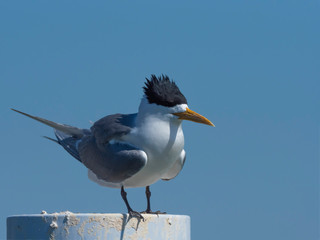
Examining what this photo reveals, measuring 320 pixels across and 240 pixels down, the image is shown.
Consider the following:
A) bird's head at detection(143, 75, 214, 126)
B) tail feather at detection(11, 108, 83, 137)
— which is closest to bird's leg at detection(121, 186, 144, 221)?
bird's head at detection(143, 75, 214, 126)

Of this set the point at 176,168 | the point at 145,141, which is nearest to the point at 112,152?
the point at 145,141

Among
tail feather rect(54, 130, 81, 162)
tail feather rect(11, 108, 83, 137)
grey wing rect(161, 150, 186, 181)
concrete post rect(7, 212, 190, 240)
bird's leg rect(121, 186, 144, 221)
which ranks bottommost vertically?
concrete post rect(7, 212, 190, 240)

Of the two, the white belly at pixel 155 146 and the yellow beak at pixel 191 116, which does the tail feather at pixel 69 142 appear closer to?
the white belly at pixel 155 146

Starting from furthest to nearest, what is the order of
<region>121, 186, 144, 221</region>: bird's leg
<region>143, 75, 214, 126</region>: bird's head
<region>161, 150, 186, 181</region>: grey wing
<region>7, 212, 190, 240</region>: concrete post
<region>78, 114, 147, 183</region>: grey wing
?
<region>161, 150, 186, 181</region>: grey wing
<region>143, 75, 214, 126</region>: bird's head
<region>78, 114, 147, 183</region>: grey wing
<region>121, 186, 144, 221</region>: bird's leg
<region>7, 212, 190, 240</region>: concrete post

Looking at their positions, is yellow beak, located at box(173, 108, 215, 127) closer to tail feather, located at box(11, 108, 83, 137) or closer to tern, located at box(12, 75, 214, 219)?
tern, located at box(12, 75, 214, 219)

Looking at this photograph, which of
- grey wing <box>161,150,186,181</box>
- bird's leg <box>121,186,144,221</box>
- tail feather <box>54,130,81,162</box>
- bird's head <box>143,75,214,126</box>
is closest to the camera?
bird's leg <box>121,186,144,221</box>

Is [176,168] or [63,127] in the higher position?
[63,127]

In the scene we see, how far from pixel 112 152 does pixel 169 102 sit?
3.12ft

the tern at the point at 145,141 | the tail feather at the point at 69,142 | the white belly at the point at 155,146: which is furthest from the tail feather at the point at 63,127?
the white belly at the point at 155,146

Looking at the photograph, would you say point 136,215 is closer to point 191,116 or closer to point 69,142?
point 191,116

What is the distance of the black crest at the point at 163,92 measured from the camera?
21.4 ft

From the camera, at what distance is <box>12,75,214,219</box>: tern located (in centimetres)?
635

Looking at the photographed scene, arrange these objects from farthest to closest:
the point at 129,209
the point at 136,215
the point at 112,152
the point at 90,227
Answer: the point at 112,152 < the point at 129,209 < the point at 136,215 < the point at 90,227

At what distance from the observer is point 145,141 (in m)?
6.36
